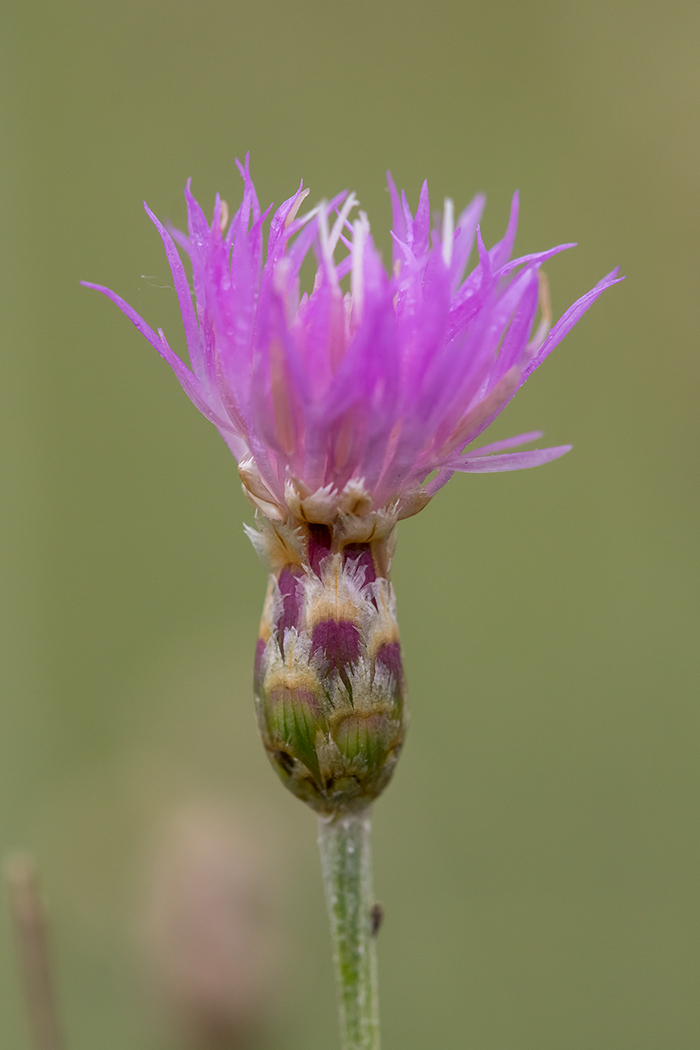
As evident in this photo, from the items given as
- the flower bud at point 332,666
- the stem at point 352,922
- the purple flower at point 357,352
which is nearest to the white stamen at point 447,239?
the purple flower at point 357,352

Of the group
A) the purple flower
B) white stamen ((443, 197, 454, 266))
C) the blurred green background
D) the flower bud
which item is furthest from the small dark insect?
the blurred green background

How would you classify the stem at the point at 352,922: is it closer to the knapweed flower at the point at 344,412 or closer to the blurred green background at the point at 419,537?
the knapweed flower at the point at 344,412

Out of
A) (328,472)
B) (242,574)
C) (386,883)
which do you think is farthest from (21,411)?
(328,472)

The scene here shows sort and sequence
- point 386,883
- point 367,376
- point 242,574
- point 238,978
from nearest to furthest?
1. point 367,376
2. point 238,978
3. point 386,883
4. point 242,574

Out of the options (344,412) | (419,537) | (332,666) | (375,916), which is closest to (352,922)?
(375,916)

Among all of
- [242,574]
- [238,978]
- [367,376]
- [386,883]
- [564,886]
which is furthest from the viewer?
[242,574]

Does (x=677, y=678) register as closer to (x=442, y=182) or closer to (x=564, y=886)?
(x=564, y=886)
